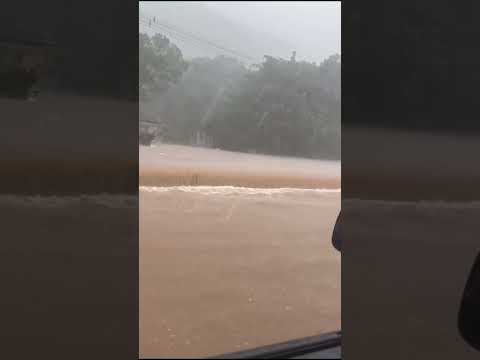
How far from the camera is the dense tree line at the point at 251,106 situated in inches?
72.2

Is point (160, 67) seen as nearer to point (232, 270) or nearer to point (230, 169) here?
point (230, 169)

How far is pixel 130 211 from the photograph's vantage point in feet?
2.13

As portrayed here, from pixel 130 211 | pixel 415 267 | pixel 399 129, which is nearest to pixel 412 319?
pixel 415 267

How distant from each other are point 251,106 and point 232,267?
0.79 meters

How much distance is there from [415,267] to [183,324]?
1.47 metres

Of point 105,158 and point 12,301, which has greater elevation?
point 105,158

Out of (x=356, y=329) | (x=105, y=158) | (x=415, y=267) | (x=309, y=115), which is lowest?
(x=356, y=329)

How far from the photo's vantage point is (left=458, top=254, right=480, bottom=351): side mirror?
0.67 metres

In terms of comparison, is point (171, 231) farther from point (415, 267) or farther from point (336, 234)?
point (415, 267)

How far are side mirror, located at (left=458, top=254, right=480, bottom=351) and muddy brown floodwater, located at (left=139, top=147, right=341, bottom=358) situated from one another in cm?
101

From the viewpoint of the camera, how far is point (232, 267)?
2.04m

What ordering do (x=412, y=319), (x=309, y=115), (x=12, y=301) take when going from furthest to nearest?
(x=309, y=115) < (x=412, y=319) < (x=12, y=301)

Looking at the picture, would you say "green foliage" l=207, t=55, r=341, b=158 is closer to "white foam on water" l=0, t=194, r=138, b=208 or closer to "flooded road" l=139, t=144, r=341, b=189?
"flooded road" l=139, t=144, r=341, b=189

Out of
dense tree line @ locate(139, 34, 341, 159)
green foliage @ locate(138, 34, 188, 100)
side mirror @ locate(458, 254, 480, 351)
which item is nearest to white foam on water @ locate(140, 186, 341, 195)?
dense tree line @ locate(139, 34, 341, 159)
